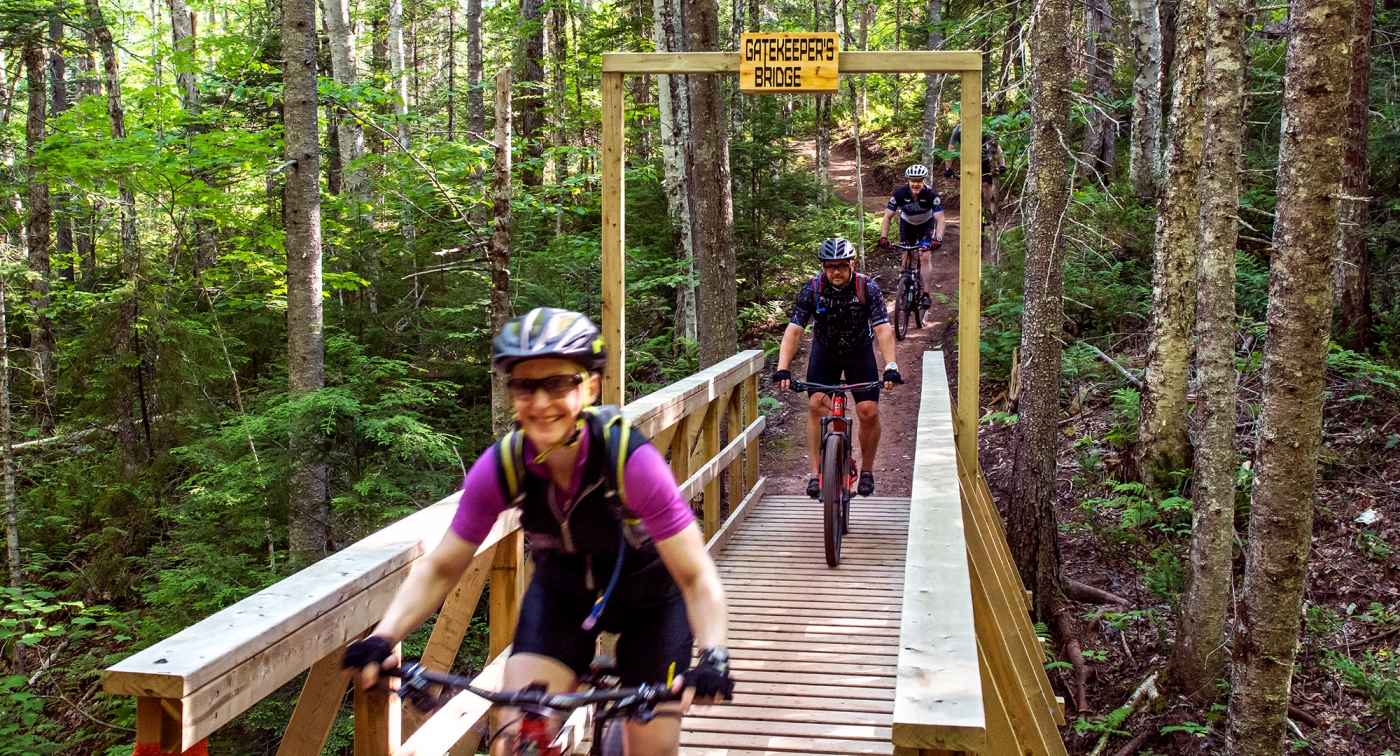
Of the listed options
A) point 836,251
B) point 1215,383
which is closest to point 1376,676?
point 1215,383

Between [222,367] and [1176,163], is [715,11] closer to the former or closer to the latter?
[1176,163]

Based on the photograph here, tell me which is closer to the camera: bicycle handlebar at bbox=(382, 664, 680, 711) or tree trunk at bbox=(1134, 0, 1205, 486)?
bicycle handlebar at bbox=(382, 664, 680, 711)

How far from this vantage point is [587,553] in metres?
2.75

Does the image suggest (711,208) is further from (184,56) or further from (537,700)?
(537,700)

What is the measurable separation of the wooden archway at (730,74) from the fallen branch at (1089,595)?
4180 mm

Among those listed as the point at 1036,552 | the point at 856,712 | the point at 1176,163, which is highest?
the point at 1176,163

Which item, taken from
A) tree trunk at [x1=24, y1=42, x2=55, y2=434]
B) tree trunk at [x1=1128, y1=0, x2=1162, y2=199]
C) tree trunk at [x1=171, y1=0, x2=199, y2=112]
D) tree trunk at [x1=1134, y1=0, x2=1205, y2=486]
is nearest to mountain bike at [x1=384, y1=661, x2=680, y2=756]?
tree trunk at [x1=1134, y1=0, x2=1205, y2=486]

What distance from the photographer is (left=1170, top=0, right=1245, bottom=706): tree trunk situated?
8.20m

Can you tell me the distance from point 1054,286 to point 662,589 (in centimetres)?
743

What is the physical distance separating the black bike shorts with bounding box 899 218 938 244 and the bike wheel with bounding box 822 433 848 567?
7.03 meters

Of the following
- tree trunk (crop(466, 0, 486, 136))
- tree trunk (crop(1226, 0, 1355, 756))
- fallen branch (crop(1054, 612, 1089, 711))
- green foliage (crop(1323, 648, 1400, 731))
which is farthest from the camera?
tree trunk (crop(466, 0, 486, 136))

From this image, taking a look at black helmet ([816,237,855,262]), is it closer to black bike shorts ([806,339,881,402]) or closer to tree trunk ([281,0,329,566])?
black bike shorts ([806,339,881,402])

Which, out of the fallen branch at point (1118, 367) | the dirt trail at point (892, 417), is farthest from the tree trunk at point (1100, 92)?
the fallen branch at point (1118, 367)

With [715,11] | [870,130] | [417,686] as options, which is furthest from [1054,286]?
[870,130]
